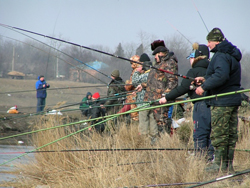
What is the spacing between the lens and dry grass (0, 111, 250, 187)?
4.21m

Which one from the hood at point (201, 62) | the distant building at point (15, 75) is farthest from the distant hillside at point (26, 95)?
the hood at point (201, 62)

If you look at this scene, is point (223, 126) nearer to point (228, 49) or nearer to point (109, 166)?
point (228, 49)

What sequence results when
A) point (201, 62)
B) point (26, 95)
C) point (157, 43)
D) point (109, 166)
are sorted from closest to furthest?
point (109, 166), point (201, 62), point (157, 43), point (26, 95)

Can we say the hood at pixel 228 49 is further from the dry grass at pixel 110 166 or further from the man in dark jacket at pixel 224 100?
the dry grass at pixel 110 166

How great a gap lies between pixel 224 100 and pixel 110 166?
4.71 feet

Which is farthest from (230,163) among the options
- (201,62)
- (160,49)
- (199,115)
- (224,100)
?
(160,49)

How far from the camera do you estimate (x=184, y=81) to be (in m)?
5.45

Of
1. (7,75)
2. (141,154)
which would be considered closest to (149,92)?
(141,154)

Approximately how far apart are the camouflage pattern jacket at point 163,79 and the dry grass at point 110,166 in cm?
89

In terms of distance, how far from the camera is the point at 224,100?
456 cm

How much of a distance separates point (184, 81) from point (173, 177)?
1620 millimetres

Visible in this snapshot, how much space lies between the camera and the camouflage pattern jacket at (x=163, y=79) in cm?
682

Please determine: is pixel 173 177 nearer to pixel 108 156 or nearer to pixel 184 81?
pixel 108 156

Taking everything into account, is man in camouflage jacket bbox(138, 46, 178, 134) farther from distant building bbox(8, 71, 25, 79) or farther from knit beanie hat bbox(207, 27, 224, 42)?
distant building bbox(8, 71, 25, 79)
